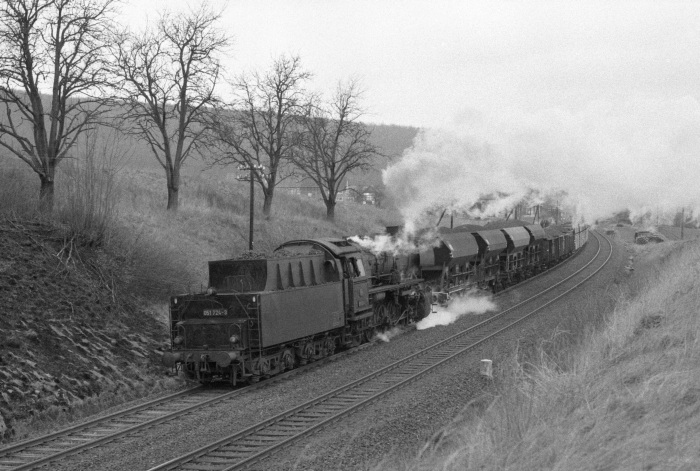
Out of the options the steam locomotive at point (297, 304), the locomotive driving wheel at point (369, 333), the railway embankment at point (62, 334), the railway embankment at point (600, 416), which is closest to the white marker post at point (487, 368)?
the railway embankment at point (600, 416)

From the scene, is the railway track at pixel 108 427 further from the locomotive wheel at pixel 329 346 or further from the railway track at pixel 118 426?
the locomotive wheel at pixel 329 346

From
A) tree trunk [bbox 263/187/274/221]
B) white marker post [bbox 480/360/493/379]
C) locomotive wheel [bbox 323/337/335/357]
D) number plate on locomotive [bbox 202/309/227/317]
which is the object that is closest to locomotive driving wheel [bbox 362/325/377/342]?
locomotive wheel [bbox 323/337/335/357]

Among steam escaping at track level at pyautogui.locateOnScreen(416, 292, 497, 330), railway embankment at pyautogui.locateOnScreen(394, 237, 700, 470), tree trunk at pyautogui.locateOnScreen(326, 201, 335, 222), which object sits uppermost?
tree trunk at pyautogui.locateOnScreen(326, 201, 335, 222)

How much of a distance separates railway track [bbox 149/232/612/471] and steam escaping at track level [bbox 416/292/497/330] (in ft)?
7.52

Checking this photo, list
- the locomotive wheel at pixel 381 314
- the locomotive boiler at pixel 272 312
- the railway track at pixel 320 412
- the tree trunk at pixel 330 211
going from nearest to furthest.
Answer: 1. the railway track at pixel 320 412
2. the locomotive boiler at pixel 272 312
3. the locomotive wheel at pixel 381 314
4. the tree trunk at pixel 330 211

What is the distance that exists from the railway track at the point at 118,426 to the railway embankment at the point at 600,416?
2929mm

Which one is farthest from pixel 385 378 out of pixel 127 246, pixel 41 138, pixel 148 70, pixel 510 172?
pixel 148 70

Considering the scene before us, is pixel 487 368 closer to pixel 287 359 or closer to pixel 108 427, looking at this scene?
pixel 287 359

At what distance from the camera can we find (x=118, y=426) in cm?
1104

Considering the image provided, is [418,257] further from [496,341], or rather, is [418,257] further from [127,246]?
[127,246]

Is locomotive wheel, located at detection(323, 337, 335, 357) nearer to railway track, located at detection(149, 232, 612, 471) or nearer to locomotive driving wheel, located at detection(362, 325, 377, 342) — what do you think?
locomotive driving wheel, located at detection(362, 325, 377, 342)

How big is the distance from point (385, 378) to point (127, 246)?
9.66 metres

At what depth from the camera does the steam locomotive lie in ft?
44.5

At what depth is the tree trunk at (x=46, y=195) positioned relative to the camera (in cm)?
1892
